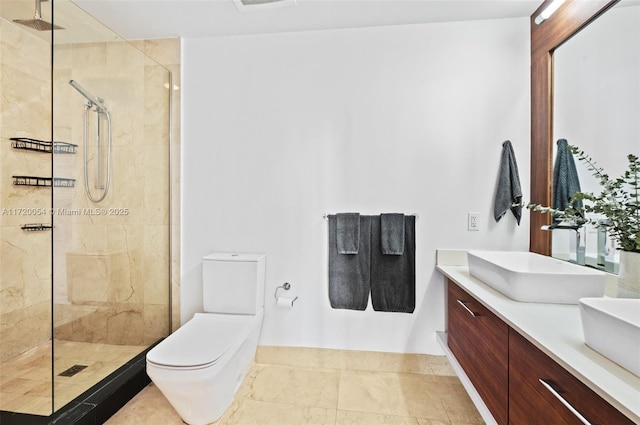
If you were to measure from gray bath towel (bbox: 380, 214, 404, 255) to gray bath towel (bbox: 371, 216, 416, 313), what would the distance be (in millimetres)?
40

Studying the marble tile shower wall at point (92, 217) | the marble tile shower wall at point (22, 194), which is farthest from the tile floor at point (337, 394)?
the marble tile shower wall at point (22, 194)

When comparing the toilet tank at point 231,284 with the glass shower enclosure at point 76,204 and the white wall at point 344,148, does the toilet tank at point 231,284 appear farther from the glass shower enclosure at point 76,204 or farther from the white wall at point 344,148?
the glass shower enclosure at point 76,204

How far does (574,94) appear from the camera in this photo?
162 cm

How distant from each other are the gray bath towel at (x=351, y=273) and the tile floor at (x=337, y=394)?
36cm

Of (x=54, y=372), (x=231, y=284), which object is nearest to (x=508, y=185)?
(x=231, y=284)

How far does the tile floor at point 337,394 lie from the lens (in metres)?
A: 1.61

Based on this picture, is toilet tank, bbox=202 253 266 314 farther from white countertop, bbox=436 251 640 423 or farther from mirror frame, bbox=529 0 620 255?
mirror frame, bbox=529 0 620 255

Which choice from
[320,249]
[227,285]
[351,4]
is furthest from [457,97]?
[227,285]

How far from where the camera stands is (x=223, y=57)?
6.96ft

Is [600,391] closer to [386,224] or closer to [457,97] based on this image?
[386,224]

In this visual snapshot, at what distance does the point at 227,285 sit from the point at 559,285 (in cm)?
174

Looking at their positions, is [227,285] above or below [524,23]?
below

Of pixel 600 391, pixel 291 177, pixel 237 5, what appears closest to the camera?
pixel 600 391

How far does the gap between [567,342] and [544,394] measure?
177 millimetres
